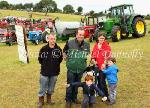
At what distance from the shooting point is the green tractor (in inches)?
1014

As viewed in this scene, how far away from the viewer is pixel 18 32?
54.2ft

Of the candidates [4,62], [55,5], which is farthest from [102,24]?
[55,5]

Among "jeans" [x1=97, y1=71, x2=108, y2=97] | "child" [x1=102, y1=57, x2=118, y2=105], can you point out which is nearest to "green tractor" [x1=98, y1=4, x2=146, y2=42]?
"jeans" [x1=97, y1=71, x2=108, y2=97]

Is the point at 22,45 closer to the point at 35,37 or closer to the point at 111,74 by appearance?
the point at 111,74

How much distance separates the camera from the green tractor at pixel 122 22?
25750mm

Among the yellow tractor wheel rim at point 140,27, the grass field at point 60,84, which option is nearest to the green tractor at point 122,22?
the yellow tractor wheel rim at point 140,27

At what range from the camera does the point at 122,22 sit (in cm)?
2609

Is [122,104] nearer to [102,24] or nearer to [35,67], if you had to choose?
[35,67]

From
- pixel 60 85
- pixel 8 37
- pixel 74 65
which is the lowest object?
pixel 60 85

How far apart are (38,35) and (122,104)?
59.6 feet

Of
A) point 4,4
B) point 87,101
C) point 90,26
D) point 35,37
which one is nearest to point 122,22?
point 90,26

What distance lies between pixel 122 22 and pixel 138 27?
6.02ft

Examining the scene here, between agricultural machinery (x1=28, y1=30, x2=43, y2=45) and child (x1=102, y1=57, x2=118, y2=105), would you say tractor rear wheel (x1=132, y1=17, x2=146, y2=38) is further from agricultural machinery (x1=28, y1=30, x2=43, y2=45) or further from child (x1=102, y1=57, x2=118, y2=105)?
child (x1=102, y1=57, x2=118, y2=105)

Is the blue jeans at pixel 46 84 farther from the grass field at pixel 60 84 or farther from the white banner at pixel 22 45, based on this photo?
the white banner at pixel 22 45
